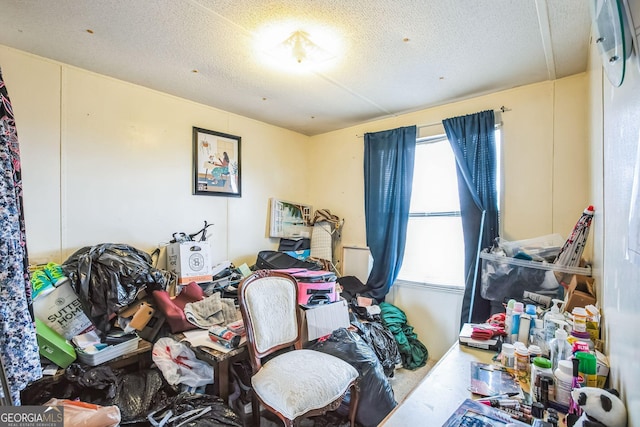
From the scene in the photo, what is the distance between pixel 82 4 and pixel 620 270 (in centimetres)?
262

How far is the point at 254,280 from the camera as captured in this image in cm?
196

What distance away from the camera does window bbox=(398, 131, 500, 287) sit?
3008 millimetres

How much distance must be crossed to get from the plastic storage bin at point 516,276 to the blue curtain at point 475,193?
13.5 inches

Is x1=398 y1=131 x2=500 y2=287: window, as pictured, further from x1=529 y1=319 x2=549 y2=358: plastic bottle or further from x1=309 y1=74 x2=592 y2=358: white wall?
x1=529 y1=319 x2=549 y2=358: plastic bottle

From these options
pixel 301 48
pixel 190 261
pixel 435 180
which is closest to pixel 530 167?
pixel 435 180

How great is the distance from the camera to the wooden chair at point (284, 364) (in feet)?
5.15

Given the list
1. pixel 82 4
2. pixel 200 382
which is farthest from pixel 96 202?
pixel 200 382

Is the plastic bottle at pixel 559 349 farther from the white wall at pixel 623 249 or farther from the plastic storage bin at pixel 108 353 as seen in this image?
the plastic storage bin at pixel 108 353

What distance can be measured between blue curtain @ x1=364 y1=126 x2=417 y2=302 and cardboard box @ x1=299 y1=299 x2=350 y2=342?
0.90 m

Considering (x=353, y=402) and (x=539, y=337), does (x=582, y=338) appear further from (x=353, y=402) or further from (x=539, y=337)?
(x=353, y=402)

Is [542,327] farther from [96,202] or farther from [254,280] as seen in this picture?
[96,202]

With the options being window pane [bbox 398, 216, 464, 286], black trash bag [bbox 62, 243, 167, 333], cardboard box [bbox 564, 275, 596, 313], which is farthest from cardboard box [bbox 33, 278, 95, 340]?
cardboard box [bbox 564, 275, 596, 313]

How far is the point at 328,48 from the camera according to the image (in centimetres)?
203

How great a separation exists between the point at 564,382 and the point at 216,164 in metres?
3.00
